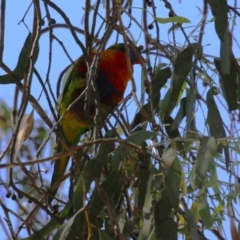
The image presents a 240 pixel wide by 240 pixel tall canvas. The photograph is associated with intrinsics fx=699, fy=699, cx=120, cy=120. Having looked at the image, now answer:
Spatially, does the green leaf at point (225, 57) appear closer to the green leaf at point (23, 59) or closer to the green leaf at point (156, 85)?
the green leaf at point (156, 85)

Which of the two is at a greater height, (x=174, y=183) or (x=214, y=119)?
(x=214, y=119)

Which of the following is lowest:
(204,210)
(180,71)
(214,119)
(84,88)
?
(204,210)

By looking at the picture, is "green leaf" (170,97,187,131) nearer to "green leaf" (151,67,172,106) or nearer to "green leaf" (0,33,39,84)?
"green leaf" (151,67,172,106)

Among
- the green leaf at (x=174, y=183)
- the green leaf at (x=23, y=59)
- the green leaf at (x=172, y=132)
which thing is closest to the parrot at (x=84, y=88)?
the green leaf at (x=23, y=59)

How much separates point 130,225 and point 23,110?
0.98ft

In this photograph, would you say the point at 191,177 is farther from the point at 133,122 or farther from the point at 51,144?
the point at 51,144

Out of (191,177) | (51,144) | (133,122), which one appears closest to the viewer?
(191,177)

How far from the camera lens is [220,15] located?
137 centimetres

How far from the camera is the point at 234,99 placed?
1415mm

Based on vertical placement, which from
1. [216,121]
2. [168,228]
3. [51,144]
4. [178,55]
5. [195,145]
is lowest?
[168,228]

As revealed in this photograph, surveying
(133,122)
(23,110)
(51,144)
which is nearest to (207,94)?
(133,122)

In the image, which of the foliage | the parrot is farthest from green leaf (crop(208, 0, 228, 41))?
the parrot

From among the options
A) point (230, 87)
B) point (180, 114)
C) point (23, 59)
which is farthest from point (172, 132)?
point (23, 59)

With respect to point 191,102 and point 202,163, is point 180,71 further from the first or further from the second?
point 202,163
